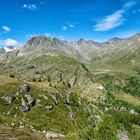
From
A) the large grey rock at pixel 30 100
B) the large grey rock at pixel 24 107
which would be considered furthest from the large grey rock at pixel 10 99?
the large grey rock at pixel 30 100

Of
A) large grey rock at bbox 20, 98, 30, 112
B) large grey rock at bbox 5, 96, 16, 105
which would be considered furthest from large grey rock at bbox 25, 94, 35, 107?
large grey rock at bbox 5, 96, 16, 105

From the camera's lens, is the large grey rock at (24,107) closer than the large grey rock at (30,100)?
Yes

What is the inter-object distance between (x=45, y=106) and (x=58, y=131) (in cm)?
3264

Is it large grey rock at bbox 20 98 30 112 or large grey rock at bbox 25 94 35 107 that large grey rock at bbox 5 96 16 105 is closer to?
large grey rock at bbox 20 98 30 112

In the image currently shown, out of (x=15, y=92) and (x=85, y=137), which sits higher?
(x=15, y=92)

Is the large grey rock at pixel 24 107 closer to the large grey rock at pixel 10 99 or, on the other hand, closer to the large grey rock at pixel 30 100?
the large grey rock at pixel 30 100

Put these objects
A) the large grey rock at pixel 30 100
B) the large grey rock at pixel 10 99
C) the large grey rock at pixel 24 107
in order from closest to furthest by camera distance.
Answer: the large grey rock at pixel 24 107, the large grey rock at pixel 10 99, the large grey rock at pixel 30 100

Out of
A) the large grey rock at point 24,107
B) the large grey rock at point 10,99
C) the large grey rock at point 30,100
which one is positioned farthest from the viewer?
the large grey rock at point 30,100

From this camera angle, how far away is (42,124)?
16650cm

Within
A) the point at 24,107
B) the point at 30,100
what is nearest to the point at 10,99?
the point at 24,107

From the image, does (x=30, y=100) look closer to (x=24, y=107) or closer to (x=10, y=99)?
(x=24, y=107)

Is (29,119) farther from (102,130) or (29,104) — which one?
(102,130)

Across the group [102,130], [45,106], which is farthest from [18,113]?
[102,130]

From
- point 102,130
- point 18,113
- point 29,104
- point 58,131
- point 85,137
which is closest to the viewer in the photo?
point 102,130
